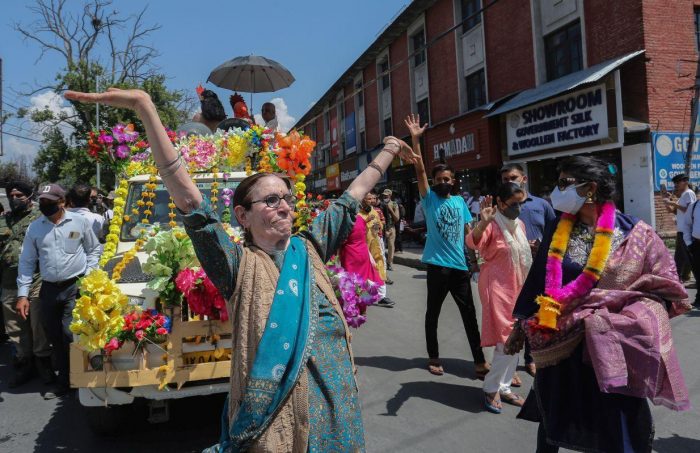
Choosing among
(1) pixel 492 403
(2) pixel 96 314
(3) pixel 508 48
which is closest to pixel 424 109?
(3) pixel 508 48

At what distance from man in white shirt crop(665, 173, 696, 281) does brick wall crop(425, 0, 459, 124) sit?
12.4m

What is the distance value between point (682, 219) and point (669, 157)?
16.1 feet

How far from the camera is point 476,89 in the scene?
19188 mm

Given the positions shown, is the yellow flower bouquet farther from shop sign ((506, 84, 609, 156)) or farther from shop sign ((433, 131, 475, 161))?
shop sign ((433, 131, 475, 161))

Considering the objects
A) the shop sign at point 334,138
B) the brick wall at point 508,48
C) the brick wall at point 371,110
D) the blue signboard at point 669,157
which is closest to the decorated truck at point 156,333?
the blue signboard at point 669,157

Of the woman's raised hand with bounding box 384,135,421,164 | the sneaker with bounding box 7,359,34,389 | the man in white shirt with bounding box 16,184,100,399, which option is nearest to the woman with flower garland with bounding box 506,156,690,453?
the woman's raised hand with bounding box 384,135,421,164

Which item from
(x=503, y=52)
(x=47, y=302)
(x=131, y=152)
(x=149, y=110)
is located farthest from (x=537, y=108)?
(x=149, y=110)

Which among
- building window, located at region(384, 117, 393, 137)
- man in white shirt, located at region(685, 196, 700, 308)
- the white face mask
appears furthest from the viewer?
building window, located at region(384, 117, 393, 137)

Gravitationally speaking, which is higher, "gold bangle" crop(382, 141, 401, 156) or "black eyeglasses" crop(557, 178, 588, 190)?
"gold bangle" crop(382, 141, 401, 156)

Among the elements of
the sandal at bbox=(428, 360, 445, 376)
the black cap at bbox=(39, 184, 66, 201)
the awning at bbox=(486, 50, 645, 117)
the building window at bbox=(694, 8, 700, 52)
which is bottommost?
the sandal at bbox=(428, 360, 445, 376)

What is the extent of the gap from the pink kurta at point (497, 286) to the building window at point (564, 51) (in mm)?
11656

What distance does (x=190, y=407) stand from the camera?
4625 millimetres

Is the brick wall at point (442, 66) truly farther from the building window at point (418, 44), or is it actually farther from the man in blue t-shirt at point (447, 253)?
the man in blue t-shirt at point (447, 253)

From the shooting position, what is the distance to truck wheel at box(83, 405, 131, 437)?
388 cm
